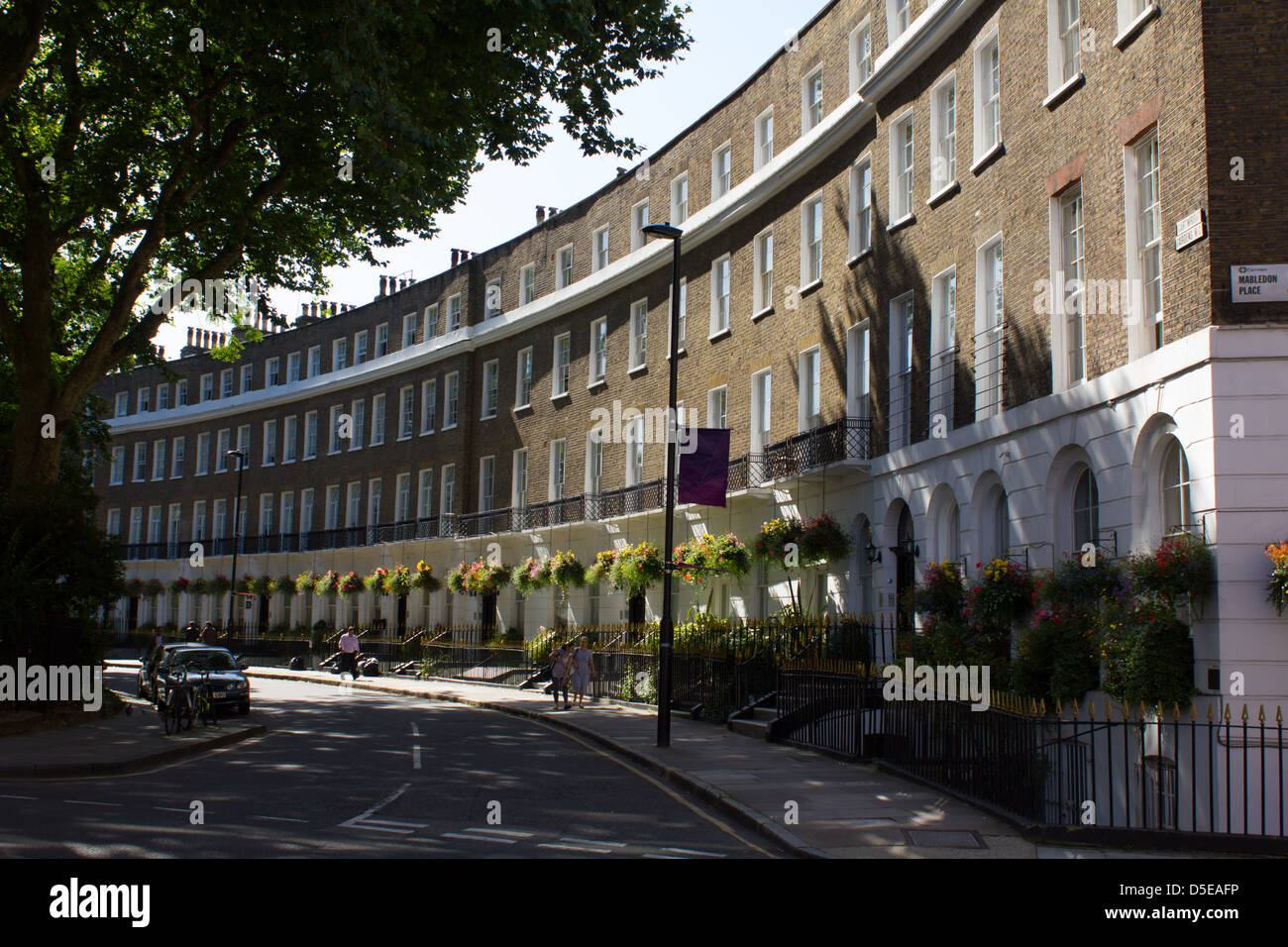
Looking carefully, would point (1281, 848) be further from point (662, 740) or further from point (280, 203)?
point (280, 203)

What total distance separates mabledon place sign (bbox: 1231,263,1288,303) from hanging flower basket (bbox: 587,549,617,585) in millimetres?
21157

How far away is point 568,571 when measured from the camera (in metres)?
35.7

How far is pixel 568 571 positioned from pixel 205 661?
12.5m

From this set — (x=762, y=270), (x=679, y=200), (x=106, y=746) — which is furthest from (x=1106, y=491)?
(x=679, y=200)

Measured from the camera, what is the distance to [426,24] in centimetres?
1552

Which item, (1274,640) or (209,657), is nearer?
(1274,640)

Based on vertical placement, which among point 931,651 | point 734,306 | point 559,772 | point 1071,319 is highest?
point 734,306

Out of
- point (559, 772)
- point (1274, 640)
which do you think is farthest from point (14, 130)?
point (1274, 640)

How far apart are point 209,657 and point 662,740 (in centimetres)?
1202

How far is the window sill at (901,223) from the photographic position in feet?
72.6

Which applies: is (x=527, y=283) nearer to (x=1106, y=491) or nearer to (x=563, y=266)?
(x=563, y=266)

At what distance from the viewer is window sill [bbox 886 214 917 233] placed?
22141 millimetres
